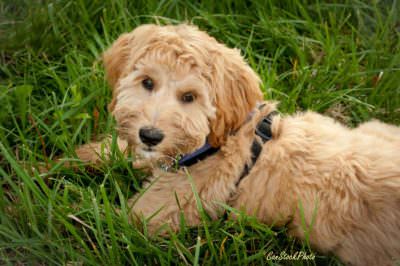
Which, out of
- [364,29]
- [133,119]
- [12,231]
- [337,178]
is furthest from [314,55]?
[12,231]

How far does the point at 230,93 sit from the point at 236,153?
15.8 inches

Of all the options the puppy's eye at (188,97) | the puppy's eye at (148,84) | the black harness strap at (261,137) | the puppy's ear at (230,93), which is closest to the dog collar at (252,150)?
the black harness strap at (261,137)

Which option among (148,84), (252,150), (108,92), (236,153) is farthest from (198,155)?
(108,92)

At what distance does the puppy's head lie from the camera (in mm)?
2885

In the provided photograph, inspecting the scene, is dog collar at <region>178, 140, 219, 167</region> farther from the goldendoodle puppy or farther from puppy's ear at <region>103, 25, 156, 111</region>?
puppy's ear at <region>103, 25, 156, 111</region>

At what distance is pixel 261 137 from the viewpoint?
10.3 feet

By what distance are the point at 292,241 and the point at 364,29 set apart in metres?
2.54

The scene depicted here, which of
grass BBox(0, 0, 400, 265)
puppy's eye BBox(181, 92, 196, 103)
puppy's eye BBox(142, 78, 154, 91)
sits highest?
puppy's eye BBox(142, 78, 154, 91)

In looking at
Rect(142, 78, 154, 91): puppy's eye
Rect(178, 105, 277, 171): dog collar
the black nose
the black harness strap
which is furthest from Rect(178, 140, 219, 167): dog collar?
Rect(142, 78, 154, 91): puppy's eye

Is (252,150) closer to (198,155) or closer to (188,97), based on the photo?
(198,155)

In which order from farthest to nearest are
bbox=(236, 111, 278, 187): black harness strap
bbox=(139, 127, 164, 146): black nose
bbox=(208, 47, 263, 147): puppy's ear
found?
bbox=(236, 111, 278, 187): black harness strap, bbox=(208, 47, 263, 147): puppy's ear, bbox=(139, 127, 164, 146): black nose

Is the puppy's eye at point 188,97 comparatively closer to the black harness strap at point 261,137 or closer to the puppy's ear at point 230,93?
the puppy's ear at point 230,93

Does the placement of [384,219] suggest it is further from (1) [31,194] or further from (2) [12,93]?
(2) [12,93]

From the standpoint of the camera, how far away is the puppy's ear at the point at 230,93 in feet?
9.80
